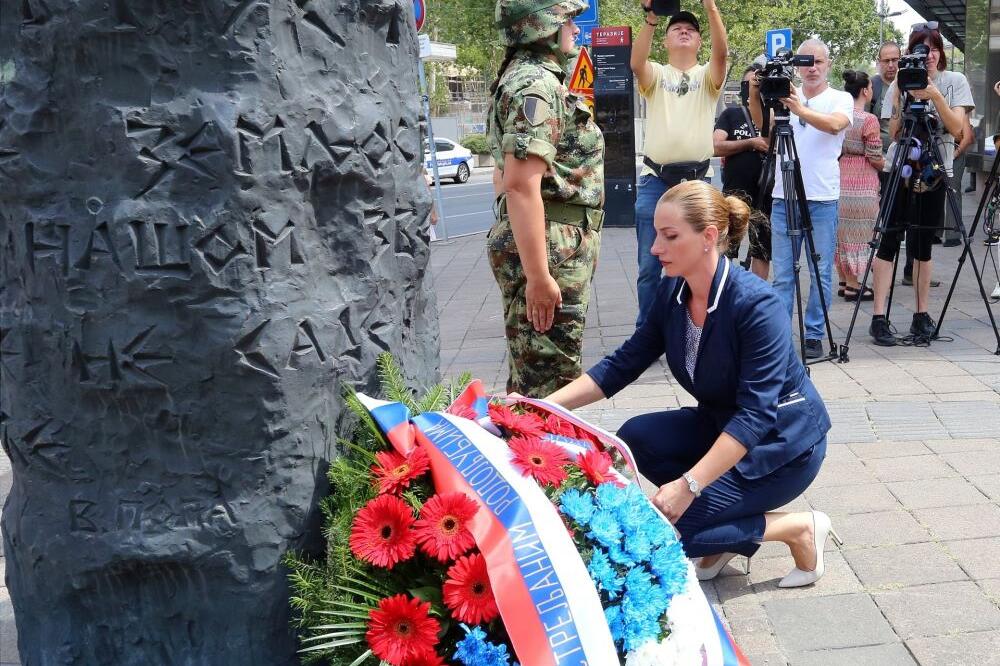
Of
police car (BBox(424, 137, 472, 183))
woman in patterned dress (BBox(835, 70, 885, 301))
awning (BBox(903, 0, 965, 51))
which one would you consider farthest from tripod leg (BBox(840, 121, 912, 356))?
police car (BBox(424, 137, 472, 183))

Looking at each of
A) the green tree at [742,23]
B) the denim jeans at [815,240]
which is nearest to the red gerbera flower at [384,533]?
the denim jeans at [815,240]

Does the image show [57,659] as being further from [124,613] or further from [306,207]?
[306,207]

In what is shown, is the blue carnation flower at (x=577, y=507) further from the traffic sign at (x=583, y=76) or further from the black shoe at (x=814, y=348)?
the traffic sign at (x=583, y=76)

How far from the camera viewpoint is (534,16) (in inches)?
132

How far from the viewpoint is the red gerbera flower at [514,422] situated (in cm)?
266

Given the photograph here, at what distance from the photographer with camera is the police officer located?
2.12 meters

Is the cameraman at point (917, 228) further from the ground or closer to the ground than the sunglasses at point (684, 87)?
closer to the ground

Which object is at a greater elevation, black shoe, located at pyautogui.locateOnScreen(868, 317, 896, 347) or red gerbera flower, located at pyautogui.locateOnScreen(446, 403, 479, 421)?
red gerbera flower, located at pyautogui.locateOnScreen(446, 403, 479, 421)

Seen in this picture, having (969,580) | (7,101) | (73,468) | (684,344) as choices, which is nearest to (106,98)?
(7,101)

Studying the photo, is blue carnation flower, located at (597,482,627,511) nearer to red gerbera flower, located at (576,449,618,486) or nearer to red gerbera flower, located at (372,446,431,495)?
red gerbera flower, located at (576,449,618,486)

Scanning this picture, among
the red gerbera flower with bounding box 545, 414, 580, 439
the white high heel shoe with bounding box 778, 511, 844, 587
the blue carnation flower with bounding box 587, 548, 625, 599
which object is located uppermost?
the red gerbera flower with bounding box 545, 414, 580, 439

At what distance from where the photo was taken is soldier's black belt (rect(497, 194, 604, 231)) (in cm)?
360

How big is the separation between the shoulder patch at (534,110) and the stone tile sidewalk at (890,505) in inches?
64.2

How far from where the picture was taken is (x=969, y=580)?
3.35 m
